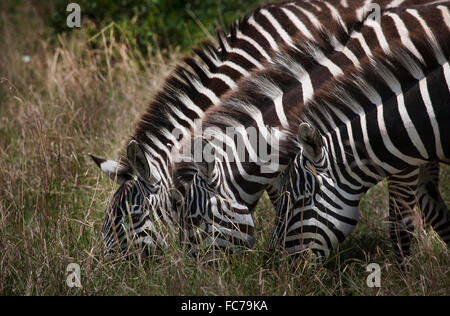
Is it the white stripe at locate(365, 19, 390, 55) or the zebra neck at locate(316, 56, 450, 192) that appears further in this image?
the white stripe at locate(365, 19, 390, 55)

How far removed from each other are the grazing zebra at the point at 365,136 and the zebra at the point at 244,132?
10cm

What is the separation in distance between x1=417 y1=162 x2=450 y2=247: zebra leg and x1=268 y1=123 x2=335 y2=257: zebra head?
5.01 ft

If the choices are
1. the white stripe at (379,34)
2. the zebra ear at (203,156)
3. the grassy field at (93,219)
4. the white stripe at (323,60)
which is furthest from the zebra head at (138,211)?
the white stripe at (379,34)

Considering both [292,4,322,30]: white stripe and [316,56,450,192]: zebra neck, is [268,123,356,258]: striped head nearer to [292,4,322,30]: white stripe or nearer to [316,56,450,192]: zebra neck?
[316,56,450,192]: zebra neck

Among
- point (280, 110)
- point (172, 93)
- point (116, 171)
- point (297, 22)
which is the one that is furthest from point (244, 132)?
point (297, 22)

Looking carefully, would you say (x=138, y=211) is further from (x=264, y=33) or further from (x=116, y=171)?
Answer: (x=264, y=33)

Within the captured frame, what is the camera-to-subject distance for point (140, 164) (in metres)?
4.25

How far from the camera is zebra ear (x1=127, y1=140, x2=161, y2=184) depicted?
4.16 m

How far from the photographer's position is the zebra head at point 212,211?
13.2 ft

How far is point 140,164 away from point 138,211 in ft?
1.09

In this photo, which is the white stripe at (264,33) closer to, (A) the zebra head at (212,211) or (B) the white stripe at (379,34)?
(B) the white stripe at (379,34)

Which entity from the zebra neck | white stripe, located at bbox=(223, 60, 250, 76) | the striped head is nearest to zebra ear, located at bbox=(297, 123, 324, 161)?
the striped head
